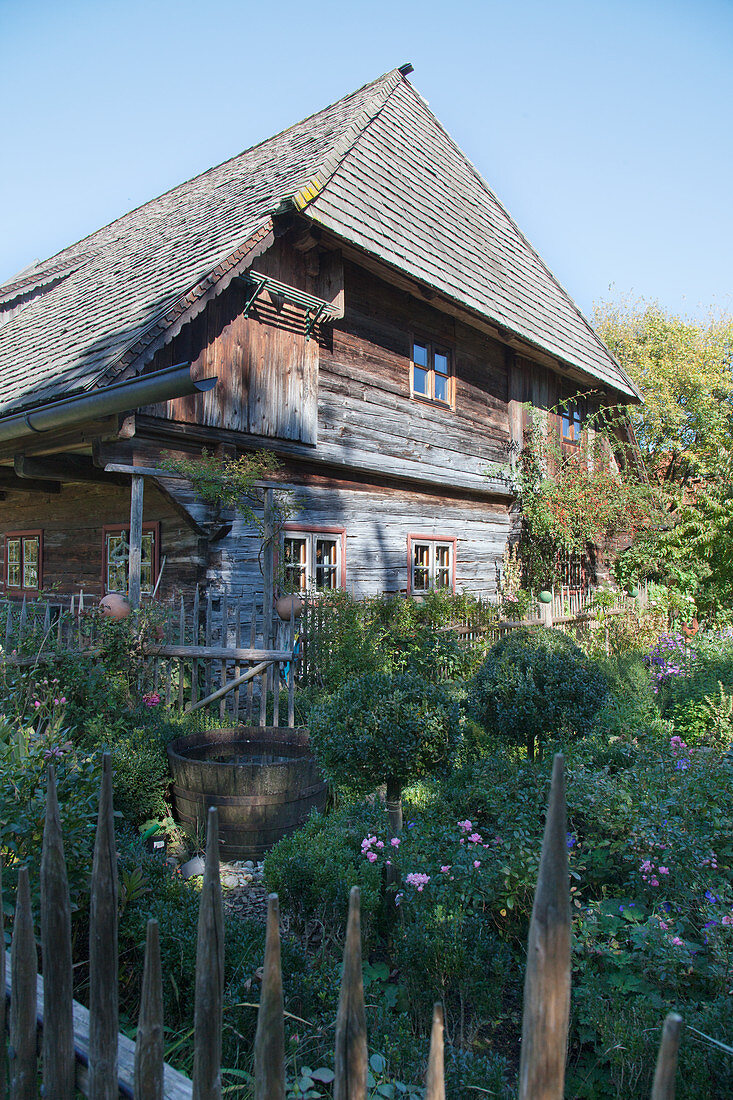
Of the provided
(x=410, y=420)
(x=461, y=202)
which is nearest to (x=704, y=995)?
(x=410, y=420)

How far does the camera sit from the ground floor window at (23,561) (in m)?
11.3

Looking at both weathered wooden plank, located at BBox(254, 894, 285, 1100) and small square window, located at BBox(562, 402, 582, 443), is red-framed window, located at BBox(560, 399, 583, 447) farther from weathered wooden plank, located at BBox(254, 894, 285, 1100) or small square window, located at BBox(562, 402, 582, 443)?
weathered wooden plank, located at BBox(254, 894, 285, 1100)

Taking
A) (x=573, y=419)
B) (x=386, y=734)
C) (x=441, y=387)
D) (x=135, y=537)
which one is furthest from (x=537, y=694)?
(x=573, y=419)

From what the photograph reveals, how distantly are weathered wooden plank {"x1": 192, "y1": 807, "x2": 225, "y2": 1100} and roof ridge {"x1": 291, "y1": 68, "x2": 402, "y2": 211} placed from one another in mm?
7904

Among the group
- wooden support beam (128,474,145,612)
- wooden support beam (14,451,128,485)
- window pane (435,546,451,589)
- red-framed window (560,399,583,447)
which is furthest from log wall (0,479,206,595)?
red-framed window (560,399,583,447)

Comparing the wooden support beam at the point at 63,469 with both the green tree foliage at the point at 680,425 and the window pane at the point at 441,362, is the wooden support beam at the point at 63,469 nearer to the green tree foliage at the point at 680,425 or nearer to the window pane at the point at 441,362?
the window pane at the point at 441,362

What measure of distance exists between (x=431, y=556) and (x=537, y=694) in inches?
272

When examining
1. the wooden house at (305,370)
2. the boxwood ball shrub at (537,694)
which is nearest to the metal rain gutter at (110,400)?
the wooden house at (305,370)

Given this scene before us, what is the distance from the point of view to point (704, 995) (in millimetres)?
2410

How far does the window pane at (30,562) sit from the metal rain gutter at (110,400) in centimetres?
497

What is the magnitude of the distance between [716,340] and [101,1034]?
98.3 ft

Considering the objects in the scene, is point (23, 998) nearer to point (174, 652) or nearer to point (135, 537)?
point (174, 652)

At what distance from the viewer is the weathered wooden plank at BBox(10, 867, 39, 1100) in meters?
1.35

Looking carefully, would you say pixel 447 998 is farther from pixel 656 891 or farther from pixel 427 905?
pixel 656 891
